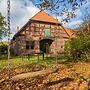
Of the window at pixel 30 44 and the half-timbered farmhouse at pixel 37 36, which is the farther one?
the window at pixel 30 44

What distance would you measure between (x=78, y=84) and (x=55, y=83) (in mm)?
1055

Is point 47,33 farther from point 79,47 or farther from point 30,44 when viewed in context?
point 79,47

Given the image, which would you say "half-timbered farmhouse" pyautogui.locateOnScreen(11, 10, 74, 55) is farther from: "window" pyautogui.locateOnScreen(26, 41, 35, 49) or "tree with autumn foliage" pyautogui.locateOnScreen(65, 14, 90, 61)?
"tree with autumn foliage" pyautogui.locateOnScreen(65, 14, 90, 61)

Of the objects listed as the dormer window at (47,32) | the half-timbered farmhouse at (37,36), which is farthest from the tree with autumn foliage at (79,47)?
the dormer window at (47,32)

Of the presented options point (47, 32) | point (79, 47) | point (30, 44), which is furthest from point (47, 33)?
point (79, 47)

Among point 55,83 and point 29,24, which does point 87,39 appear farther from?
point 29,24

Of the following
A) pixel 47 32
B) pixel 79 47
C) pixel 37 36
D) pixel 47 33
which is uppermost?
pixel 47 32

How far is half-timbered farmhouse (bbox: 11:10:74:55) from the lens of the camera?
48.0 meters

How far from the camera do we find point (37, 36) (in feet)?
162

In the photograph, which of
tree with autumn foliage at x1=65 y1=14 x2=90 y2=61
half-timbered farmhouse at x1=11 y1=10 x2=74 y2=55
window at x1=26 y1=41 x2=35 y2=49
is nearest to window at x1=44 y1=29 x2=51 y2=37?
half-timbered farmhouse at x1=11 y1=10 x2=74 y2=55

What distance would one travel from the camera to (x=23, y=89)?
35.1 ft

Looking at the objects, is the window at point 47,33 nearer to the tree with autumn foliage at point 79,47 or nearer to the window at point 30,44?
the window at point 30,44

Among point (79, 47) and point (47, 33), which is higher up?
point (47, 33)

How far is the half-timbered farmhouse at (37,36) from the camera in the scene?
1890 inches
